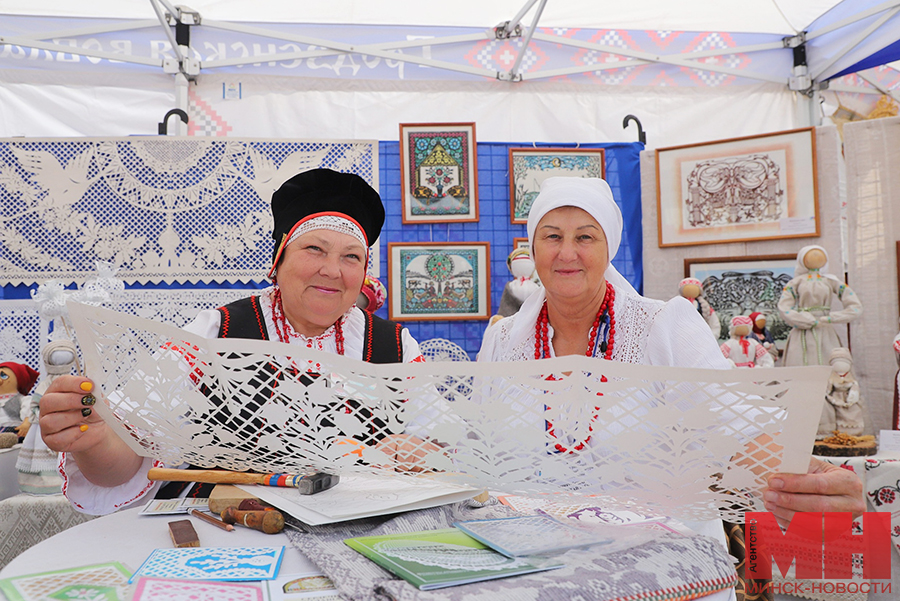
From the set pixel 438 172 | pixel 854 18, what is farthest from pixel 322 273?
pixel 854 18

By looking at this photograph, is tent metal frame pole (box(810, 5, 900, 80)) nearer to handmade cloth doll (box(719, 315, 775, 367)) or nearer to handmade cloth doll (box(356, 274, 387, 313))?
handmade cloth doll (box(719, 315, 775, 367))

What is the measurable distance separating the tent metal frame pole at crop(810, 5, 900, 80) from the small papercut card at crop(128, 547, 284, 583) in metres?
4.64

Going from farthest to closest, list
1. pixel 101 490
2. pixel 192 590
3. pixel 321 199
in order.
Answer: pixel 321 199 → pixel 101 490 → pixel 192 590

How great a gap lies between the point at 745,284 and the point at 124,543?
3822mm

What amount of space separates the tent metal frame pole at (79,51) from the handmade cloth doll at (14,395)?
225 centimetres

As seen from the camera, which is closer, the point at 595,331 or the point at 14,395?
the point at 595,331

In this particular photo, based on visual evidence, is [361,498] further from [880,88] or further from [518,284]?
[880,88]

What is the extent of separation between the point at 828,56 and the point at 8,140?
18.4 feet

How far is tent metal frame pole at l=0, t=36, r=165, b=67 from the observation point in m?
3.95

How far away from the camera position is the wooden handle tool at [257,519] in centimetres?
84

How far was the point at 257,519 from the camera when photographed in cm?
86

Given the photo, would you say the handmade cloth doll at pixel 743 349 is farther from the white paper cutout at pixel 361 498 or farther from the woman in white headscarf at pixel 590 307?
the white paper cutout at pixel 361 498

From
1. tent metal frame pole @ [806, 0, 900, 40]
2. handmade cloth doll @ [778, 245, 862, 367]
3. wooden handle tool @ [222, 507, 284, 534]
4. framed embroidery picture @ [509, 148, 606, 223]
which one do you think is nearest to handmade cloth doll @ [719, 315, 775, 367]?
handmade cloth doll @ [778, 245, 862, 367]

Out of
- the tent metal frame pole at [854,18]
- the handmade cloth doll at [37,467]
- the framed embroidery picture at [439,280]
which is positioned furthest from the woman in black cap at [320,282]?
the tent metal frame pole at [854,18]
